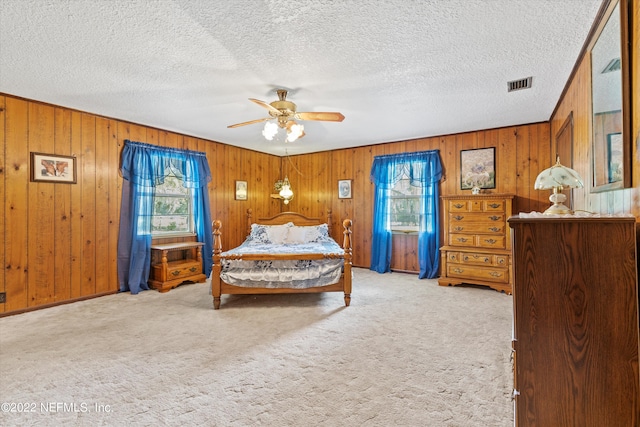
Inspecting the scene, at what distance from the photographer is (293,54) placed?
2525 millimetres

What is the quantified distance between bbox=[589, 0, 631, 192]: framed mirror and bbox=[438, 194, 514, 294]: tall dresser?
232cm

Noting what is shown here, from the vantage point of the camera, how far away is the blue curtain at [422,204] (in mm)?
5305

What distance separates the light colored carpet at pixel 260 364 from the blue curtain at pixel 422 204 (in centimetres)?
152

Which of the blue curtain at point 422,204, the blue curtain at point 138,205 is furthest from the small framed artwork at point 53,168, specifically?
the blue curtain at point 422,204

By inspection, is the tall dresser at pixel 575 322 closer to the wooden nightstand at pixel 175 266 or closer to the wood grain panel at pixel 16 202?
the wooden nightstand at pixel 175 266

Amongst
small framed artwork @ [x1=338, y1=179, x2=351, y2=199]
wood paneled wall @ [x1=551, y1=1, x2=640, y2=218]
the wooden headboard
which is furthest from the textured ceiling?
small framed artwork @ [x1=338, y1=179, x2=351, y2=199]

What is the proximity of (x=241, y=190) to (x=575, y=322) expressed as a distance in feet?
18.6

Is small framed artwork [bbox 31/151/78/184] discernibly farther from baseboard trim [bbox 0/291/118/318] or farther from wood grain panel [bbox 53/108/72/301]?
baseboard trim [bbox 0/291/118/318]

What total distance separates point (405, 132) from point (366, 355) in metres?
3.80

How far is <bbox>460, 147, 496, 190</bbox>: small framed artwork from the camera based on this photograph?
4.96 m

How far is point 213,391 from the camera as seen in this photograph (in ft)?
6.59

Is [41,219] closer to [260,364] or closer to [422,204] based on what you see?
[260,364]

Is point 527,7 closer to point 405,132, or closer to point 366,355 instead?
point 366,355

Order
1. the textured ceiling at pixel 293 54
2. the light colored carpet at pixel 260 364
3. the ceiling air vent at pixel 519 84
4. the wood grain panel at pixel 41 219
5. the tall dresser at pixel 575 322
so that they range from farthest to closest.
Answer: the wood grain panel at pixel 41 219 → the ceiling air vent at pixel 519 84 → the textured ceiling at pixel 293 54 → the light colored carpet at pixel 260 364 → the tall dresser at pixel 575 322
